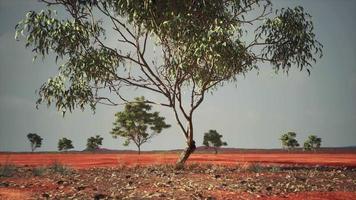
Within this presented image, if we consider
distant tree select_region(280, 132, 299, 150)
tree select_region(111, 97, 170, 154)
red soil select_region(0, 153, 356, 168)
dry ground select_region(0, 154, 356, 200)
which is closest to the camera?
dry ground select_region(0, 154, 356, 200)

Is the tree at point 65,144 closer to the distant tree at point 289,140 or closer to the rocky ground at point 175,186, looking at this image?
the distant tree at point 289,140

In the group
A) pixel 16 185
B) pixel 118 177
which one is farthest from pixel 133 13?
pixel 16 185

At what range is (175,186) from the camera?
16.2m

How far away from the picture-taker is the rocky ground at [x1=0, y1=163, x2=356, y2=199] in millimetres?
14242

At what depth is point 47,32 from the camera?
21828 millimetres

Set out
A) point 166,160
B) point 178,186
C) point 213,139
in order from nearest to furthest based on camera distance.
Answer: point 178,186 < point 166,160 < point 213,139

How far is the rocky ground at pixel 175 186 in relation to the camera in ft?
46.7

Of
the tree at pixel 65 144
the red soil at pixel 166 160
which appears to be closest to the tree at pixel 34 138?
the tree at pixel 65 144

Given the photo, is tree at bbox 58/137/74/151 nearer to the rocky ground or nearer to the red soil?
the red soil

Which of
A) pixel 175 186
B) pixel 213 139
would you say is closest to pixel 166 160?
pixel 175 186

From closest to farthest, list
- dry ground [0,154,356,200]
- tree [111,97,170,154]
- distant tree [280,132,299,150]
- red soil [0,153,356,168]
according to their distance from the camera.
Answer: dry ground [0,154,356,200] < red soil [0,153,356,168] < tree [111,97,170,154] < distant tree [280,132,299,150]

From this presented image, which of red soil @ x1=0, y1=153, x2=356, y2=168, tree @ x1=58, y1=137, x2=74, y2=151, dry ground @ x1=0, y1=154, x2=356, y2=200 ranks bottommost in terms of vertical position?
dry ground @ x1=0, y1=154, x2=356, y2=200

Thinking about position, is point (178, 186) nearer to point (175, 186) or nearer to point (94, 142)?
point (175, 186)

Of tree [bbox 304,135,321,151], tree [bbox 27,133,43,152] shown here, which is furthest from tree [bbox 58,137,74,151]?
tree [bbox 304,135,321,151]
